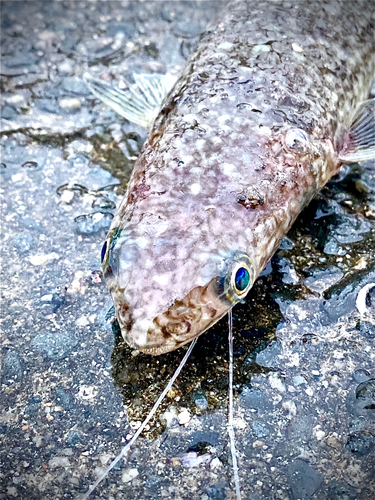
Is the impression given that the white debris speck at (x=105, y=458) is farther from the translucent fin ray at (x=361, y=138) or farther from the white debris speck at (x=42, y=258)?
the translucent fin ray at (x=361, y=138)

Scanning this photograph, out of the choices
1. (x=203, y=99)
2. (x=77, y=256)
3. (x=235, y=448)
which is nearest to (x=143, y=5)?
(x=203, y=99)

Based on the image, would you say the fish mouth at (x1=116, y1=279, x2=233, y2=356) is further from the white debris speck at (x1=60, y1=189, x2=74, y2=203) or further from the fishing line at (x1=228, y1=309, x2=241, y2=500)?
the white debris speck at (x1=60, y1=189, x2=74, y2=203)

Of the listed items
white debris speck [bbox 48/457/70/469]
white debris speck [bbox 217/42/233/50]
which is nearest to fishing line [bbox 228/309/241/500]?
white debris speck [bbox 48/457/70/469]

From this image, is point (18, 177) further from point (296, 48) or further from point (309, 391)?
point (309, 391)

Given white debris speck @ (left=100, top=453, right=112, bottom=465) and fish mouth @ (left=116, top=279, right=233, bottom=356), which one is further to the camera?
white debris speck @ (left=100, top=453, right=112, bottom=465)

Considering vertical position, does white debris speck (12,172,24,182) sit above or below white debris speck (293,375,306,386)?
below

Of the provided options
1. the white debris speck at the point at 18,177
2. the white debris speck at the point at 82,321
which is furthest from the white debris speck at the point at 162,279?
the white debris speck at the point at 18,177
